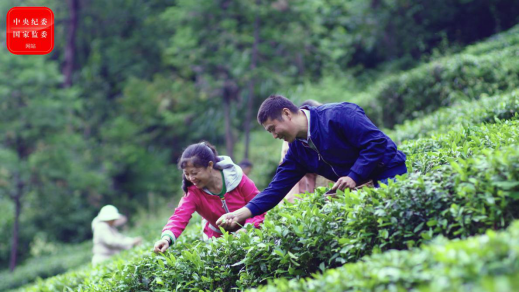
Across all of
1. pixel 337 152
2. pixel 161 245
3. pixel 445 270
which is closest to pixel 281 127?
pixel 337 152

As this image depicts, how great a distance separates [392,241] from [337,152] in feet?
3.53

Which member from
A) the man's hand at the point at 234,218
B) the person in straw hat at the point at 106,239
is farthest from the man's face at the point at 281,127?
the person in straw hat at the point at 106,239

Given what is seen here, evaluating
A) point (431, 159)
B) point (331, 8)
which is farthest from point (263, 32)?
point (431, 159)

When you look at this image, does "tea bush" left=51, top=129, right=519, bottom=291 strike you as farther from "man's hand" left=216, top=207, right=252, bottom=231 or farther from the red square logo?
the red square logo

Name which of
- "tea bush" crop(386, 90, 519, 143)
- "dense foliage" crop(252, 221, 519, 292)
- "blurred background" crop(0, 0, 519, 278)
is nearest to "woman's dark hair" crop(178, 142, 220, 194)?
"dense foliage" crop(252, 221, 519, 292)

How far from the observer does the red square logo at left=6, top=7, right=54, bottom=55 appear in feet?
35.7

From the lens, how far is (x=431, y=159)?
440cm

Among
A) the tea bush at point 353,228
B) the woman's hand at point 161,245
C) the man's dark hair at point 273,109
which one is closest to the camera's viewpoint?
the tea bush at point 353,228

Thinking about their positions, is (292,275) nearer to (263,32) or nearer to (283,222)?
(283,222)

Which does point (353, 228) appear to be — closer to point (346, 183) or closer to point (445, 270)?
point (346, 183)

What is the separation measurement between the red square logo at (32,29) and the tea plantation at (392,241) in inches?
290

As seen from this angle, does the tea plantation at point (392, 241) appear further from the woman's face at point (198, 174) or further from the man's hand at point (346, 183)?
the woman's face at point (198, 174)

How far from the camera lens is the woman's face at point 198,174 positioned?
4.47 metres

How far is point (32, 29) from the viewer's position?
37.1 feet
